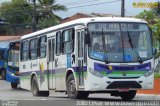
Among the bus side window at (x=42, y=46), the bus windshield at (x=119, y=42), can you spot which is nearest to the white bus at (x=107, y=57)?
the bus windshield at (x=119, y=42)

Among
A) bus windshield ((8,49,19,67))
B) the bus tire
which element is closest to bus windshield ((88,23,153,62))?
the bus tire

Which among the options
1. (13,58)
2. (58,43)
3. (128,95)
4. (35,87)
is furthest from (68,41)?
(13,58)

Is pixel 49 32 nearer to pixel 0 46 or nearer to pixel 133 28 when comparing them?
pixel 133 28

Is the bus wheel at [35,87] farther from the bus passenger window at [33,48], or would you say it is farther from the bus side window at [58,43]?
the bus side window at [58,43]

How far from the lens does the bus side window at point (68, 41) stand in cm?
2058

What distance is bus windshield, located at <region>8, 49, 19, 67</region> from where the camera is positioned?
35625 mm

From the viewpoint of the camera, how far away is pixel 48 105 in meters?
17.2

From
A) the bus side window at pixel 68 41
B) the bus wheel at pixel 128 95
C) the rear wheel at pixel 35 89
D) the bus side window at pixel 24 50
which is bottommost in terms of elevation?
the rear wheel at pixel 35 89

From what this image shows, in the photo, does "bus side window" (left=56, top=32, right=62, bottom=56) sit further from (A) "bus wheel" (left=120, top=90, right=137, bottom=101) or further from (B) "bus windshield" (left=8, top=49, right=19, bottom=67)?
(B) "bus windshield" (left=8, top=49, right=19, bottom=67)

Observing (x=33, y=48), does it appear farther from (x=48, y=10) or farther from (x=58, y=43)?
(x=48, y=10)

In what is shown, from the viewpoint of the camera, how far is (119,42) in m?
19.2

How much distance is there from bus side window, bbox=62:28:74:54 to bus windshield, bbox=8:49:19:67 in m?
14.4

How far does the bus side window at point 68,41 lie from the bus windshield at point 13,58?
47.2 feet

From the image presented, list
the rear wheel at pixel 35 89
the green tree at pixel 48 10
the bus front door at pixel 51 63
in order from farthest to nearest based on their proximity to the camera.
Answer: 1. the green tree at pixel 48 10
2. the rear wheel at pixel 35 89
3. the bus front door at pixel 51 63
